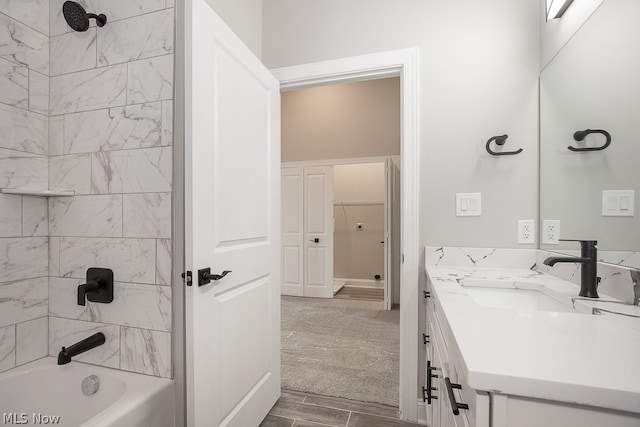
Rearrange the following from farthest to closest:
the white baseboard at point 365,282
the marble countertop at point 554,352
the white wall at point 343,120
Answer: the white baseboard at point 365,282 → the white wall at point 343,120 → the marble countertop at point 554,352

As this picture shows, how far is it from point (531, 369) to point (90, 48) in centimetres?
200

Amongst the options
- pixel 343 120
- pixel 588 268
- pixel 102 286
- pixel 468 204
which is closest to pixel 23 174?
pixel 102 286

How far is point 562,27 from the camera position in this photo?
1.37m

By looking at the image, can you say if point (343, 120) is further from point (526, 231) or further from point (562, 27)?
point (526, 231)

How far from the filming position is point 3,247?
1.26 meters

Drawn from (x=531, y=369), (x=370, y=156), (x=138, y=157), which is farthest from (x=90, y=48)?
(x=370, y=156)

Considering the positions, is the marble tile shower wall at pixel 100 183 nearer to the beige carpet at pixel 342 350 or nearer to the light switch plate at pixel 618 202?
the beige carpet at pixel 342 350

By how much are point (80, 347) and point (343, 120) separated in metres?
3.57

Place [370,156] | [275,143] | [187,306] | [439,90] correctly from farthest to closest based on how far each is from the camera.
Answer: [370,156]
[275,143]
[439,90]
[187,306]

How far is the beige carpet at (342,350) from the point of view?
204 cm

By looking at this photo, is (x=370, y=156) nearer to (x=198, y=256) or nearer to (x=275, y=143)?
(x=275, y=143)

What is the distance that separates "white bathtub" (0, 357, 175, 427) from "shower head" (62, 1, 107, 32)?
1.56m

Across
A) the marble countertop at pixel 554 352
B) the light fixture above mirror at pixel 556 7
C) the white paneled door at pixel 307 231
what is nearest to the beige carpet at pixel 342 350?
the white paneled door at pixel 307 231

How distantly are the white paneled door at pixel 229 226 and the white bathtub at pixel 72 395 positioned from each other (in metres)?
0.16
